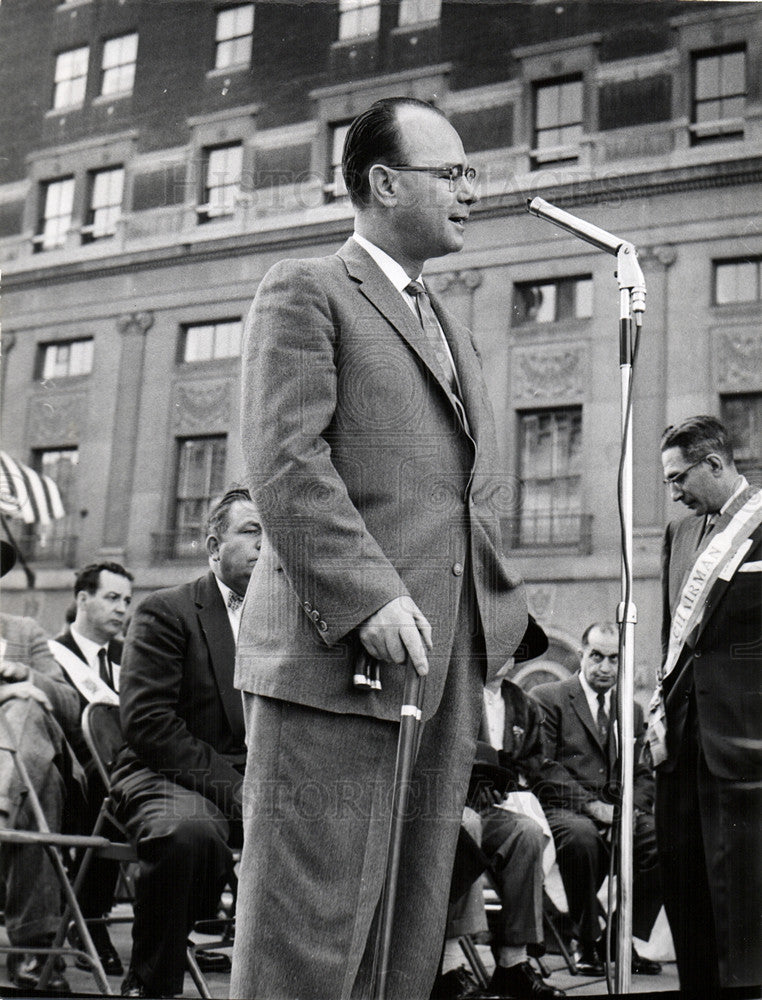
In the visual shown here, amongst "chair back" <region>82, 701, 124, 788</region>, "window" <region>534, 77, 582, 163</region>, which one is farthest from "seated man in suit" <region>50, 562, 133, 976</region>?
"window" <region>534, 77, 582, 163</region>

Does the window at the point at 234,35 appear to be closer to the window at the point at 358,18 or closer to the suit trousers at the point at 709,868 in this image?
the window at the point at 358,18

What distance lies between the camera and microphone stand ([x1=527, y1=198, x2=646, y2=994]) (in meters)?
2.40

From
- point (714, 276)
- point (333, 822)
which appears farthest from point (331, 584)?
point (714, 276)

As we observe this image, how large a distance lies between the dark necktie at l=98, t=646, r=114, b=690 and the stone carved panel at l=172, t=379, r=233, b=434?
2.66 ft

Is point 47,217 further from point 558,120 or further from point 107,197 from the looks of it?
point 558,120

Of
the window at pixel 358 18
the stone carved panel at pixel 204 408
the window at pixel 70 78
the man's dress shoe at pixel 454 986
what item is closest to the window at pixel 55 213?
the window at pixel 70 78

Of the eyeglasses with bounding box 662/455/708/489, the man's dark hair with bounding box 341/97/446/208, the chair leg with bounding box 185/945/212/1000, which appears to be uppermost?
the man's dark hair with bounding box 341/97/446/208

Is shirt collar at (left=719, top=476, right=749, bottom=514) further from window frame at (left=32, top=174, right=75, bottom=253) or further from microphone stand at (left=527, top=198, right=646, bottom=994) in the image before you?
window frame at (left=32, top=174, right=75, bottom=253)

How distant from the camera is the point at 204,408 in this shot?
3529mm

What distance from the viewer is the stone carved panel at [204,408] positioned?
3.50m

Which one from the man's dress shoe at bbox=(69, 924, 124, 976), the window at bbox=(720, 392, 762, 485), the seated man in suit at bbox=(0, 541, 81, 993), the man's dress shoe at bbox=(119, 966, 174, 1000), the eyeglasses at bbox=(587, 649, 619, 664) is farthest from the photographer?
the eyeglasses at bbox=(587, 649, 619, 664)

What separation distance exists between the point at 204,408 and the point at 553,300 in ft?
3.79

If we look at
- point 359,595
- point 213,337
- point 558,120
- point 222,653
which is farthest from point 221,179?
point 359,595

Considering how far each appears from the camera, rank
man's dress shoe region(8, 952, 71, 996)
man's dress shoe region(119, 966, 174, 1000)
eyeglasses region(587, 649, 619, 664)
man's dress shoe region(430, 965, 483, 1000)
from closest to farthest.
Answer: man's dress shoe region(119, 966, 174, 1000) → man's dress shoe region(430, 965, 483, 1000) → man's dress shoe region(8, 952, 71, 996) → eyeglasses region(587, 649, 619, 664)
